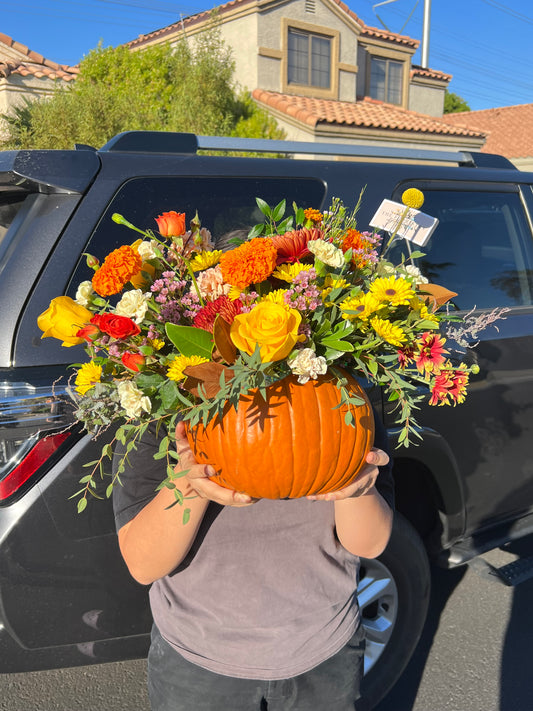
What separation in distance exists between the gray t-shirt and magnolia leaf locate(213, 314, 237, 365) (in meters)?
0.42

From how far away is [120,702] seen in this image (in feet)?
8.57

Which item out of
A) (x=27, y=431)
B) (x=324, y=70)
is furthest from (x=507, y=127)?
(x=27, y=431)

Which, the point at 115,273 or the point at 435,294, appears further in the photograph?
the point at 435,294

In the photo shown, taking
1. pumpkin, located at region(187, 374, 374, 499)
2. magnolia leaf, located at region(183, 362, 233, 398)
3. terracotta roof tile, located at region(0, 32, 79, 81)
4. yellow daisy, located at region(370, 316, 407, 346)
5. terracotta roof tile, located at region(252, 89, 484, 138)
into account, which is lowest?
pumpkin, located at region(187, 374, 374, 499)

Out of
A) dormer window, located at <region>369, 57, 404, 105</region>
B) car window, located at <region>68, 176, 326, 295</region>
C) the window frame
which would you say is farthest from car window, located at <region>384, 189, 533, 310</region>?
dormer window, located at <region>369, 57, 404, 105</region>

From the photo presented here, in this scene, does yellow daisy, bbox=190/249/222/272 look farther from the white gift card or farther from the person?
the white gift card

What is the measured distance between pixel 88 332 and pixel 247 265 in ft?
1.07

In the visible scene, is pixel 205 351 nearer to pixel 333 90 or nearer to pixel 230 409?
pixel 230 409

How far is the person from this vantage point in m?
1.42

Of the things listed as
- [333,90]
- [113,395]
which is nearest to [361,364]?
[113,395]

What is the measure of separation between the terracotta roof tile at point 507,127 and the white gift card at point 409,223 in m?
28.6

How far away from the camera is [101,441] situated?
1.92 metres

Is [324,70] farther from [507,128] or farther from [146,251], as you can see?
[146,251]

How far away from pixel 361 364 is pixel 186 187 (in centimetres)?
139
